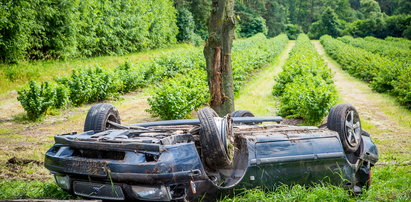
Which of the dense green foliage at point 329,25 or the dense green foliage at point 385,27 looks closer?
the dense green foliage at point 385,27

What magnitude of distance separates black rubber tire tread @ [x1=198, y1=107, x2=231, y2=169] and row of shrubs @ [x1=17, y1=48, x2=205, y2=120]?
818 centimetres

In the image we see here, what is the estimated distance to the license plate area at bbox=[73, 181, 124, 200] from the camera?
4273 millimetres

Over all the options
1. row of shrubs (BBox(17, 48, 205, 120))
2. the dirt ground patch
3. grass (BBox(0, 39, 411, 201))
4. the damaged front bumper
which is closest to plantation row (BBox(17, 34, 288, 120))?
row of shrubs (BBox(17, 48, 205, 120))

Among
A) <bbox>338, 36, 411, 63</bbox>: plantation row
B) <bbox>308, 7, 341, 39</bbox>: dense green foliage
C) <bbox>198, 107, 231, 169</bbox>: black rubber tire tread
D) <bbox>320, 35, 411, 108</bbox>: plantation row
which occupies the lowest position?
<bbox>308, 7, 341, 39</bbox>: dense green foliage

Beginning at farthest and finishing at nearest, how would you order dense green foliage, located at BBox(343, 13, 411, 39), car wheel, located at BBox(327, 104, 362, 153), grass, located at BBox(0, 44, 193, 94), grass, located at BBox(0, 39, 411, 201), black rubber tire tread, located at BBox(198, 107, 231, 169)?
dense green foliage, located at BBox(343, 13, 411, 39) < grass, located at BBox(0, 44, 193, 94) < car wheel, located at BBox(327, 104, 362, 153) < grass, located at BBox(0, 39, 411, 201) < black rubber tire tread, located at BBox(198, 107, 231, 169)

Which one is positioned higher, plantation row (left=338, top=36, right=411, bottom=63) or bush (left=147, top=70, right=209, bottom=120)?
bush (left=147, top=70, right=209, bottom=120)

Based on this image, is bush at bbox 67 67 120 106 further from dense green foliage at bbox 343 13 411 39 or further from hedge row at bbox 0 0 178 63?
dense green foliage at bbox 343 13 411 39

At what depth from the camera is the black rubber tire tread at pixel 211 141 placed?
183 inches

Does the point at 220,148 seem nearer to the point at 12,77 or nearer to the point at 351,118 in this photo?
the point at 351,118

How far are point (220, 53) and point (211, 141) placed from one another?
5.49 meters

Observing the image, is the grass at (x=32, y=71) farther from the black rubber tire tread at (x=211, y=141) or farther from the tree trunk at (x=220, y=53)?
the black rubber tire tread at (x=211, y=141)

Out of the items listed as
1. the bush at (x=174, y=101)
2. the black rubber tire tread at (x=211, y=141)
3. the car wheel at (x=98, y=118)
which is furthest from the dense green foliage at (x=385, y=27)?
the black rubber tire tread at (x=211, y=141)

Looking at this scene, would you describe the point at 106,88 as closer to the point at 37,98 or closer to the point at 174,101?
the point at 37,98

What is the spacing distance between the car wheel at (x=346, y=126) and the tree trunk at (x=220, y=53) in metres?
4.39
